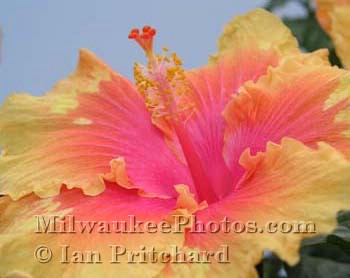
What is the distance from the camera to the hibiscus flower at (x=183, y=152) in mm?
967

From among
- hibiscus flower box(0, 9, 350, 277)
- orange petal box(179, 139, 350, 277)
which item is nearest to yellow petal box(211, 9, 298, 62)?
hibiscus flower box(0, 9, 350, 277)

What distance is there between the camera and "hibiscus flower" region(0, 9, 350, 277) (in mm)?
967

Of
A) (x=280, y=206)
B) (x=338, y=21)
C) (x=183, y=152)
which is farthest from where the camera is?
(x=338, y=21)

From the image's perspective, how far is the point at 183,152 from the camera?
129 cm

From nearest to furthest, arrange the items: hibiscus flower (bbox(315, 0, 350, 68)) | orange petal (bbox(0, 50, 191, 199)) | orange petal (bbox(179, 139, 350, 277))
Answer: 1. orange petal (bbox(179, 139, 350, 277))
2. orange petal (bbox(0, 50, 191, 199))
3. hibiscus flower (bbox(315, 0, 350, 68))

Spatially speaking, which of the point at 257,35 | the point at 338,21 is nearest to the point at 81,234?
the point at 257,35

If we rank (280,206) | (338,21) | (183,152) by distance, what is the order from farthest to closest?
(338,21) → (183,152) → (280,206)

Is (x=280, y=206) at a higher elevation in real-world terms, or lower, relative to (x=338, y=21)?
lower

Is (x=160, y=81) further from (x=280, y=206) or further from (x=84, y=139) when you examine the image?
(x=280, y=206)

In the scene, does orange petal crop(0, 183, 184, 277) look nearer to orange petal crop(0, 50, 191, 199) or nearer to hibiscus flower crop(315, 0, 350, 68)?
orange petal crop(0, 50, 191, 199)

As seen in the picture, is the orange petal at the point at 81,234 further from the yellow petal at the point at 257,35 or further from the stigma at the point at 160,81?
the yellow petal at the point at 257,35

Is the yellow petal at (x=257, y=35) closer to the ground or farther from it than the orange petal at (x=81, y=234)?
farther from it

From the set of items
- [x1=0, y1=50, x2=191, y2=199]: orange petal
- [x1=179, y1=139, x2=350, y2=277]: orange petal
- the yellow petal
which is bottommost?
[x1=179, y1=139, x2=350, y2=277]: orange petal

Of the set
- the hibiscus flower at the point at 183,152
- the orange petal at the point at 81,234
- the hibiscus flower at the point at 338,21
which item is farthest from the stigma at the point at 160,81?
the hibiscus flower at the point at 338,21
